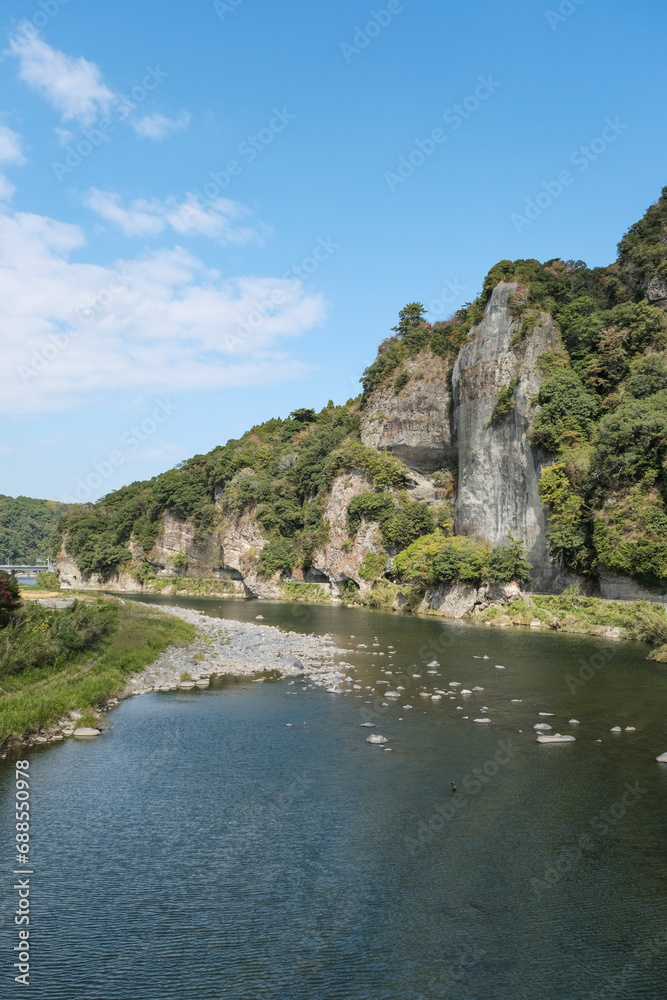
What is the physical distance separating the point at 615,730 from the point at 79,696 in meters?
15.2

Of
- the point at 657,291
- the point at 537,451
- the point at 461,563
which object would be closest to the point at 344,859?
the point at 461,563

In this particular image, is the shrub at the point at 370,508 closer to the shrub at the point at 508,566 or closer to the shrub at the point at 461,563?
the shrub at the point at 461,563

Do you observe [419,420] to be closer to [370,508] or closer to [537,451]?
[370,508]

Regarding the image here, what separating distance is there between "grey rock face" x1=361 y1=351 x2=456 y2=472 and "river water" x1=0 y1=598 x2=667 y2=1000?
55580mm

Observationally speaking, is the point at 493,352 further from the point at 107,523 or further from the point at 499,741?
the point at 107,523

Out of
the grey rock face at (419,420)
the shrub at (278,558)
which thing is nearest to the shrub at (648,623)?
the grey rock face at (419,420)

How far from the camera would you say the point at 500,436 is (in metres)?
58.6

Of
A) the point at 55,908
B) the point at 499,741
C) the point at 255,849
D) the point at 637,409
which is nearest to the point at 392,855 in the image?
the point at 255,849

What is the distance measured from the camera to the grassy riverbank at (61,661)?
55.2 feet

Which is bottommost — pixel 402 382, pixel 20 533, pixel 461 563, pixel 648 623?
pixel 648 623

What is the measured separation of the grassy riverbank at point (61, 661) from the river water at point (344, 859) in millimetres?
1319

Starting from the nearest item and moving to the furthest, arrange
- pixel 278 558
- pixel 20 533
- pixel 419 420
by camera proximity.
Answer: pixel 419 420 < pixel 278 558 < pixel 20 533

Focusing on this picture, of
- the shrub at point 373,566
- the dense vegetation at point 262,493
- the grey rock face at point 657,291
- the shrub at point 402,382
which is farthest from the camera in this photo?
the dense vegetation at point 262,493

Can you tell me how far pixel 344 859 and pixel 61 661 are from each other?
14.8m
